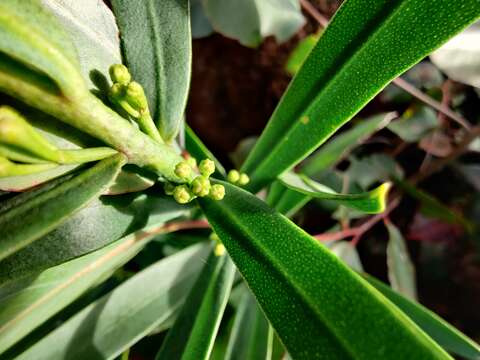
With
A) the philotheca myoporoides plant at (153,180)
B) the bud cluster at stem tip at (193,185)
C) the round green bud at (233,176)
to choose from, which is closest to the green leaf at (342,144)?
the philotheca myoporoides plant at (153,180)

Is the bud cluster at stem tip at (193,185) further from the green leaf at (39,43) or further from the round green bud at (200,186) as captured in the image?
the green leaf at (39,43)

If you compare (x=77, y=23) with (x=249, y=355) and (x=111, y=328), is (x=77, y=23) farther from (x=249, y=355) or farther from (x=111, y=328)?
(x=249, y=355)

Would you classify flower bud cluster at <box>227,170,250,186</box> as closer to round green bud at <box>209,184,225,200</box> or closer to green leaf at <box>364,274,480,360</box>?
round green bud at <box>209,184,225,200</box>

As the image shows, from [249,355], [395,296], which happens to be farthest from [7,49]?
[395,296]

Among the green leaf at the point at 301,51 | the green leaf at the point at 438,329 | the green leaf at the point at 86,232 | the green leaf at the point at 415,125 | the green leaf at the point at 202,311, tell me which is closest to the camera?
the green leaf at the point at 86,232

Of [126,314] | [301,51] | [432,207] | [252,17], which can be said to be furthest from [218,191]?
[432,207]

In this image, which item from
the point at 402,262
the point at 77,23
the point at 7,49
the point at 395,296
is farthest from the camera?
the point at 402,262
